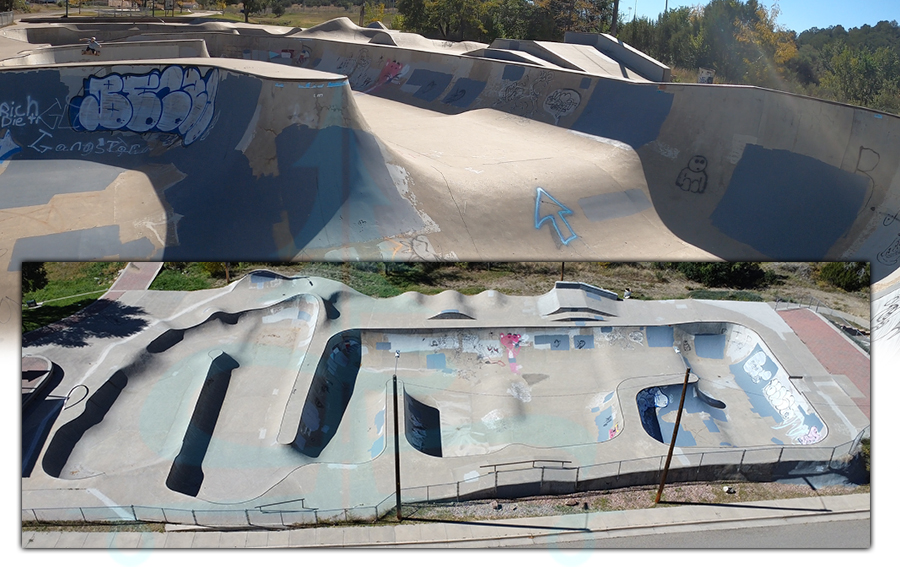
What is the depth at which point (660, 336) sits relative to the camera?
13656 mm

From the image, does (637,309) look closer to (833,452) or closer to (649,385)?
(649,385)

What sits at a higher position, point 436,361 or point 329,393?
point 436,361

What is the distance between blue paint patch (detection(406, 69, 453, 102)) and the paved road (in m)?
22.0

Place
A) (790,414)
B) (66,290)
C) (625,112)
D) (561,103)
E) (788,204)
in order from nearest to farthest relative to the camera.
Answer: (790,414)
(788,204)
(66,290)
(625,112)
(561,103)

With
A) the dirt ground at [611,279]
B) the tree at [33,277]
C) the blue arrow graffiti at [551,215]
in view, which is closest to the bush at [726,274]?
the dirt ground at [611,279]

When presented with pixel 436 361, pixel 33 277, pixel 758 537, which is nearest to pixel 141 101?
pixel 33 277

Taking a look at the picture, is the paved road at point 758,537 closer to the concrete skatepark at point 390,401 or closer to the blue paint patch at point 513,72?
the concrete skatepark at point 390,401

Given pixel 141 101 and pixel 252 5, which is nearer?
pixel 141 101

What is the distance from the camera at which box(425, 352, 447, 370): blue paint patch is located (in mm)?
13062

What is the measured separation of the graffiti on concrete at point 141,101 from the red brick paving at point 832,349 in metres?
16.7

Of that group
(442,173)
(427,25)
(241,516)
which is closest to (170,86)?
(442,173)

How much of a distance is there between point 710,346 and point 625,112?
886 cm

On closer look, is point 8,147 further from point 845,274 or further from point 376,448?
point 845,274

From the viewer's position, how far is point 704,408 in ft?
40.0
